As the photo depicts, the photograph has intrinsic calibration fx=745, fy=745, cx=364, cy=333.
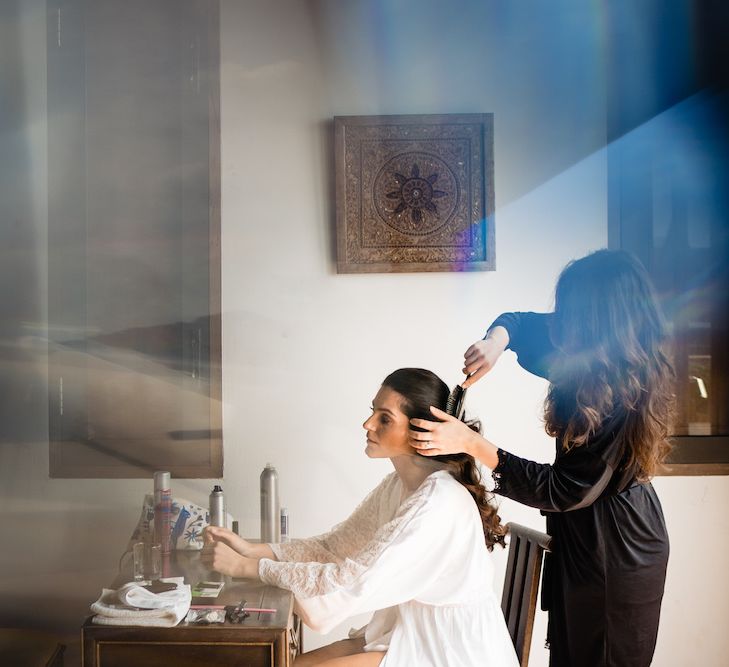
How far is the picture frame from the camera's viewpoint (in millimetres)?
2180

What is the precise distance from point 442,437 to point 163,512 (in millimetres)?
643

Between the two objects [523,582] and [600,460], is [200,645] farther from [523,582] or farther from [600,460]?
[600,460]

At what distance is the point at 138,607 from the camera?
1213 mm

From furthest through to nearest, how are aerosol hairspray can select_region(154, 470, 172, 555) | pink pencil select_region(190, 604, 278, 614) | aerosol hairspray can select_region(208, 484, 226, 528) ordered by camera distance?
aerosol hairspray can select_region(208, 484, 226, 528), aerosol hairspray can select_region(154, 470, 172, 555), pink pencil select_region(190, 604, 278, 614)

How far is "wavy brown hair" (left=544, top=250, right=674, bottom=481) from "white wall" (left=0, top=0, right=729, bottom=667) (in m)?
0.72

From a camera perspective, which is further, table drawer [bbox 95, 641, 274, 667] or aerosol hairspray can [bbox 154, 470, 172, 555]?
aerosol hairspray can [bbox 154, 470, 172, 555]

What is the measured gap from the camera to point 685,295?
227 cm

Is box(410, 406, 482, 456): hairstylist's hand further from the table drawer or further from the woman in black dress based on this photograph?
the table drawer

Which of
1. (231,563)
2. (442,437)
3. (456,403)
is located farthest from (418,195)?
(231,563)

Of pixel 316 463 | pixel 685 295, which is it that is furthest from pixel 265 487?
pixel 685 295

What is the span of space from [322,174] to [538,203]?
649 mm

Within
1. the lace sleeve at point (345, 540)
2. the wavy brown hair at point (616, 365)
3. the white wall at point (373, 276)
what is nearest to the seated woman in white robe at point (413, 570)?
the lace sleeve at point (345, 540)

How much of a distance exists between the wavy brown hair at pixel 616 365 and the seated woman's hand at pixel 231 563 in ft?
2.11

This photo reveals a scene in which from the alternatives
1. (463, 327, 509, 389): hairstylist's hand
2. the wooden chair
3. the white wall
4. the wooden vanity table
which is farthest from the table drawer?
the white wall
